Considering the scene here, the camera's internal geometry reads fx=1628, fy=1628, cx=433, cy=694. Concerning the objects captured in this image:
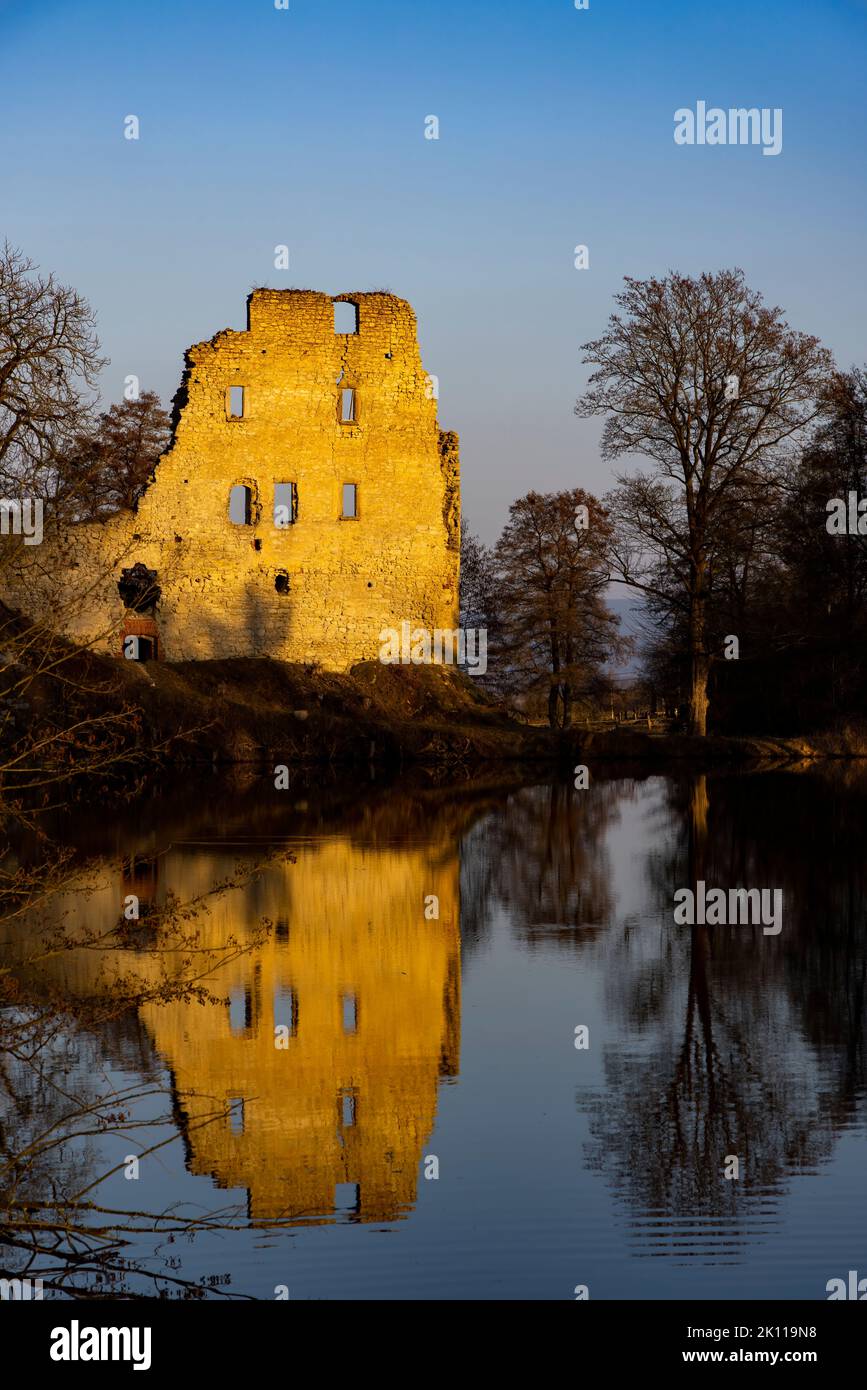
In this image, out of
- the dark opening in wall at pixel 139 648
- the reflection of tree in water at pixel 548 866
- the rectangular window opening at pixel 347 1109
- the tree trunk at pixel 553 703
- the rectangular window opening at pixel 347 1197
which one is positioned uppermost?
the dark opening in wall at pixel 139 648

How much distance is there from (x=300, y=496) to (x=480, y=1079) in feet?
111

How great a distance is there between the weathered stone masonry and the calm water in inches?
907

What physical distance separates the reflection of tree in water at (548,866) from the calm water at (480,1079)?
10cm

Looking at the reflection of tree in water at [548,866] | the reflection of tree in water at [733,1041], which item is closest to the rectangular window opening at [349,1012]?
the reflection of tree in water at [733,1041]

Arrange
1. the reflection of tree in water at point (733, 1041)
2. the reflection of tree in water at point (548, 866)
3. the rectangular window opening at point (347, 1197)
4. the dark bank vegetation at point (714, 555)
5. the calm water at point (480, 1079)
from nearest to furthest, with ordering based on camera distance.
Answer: the calm water at point (480, 1079) < the rectangular window opening at point (347, 1197) < the reflection of tree in water at point (733, 1041) < the reflection of tree in water at point (548, 866) < the dark bank vegetation at point (714, 555)

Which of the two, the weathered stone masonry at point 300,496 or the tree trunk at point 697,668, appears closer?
the tree trunk at point 697,668

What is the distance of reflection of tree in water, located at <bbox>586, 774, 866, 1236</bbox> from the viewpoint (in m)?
7.96

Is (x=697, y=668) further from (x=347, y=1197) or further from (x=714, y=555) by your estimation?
(x=347, y=1197)

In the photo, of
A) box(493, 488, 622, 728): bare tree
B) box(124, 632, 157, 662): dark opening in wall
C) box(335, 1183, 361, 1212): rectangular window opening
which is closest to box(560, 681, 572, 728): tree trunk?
box(493, 488, 622, 728): bare tree

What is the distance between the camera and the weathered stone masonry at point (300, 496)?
4203 centimetres

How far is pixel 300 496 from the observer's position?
4269 cm

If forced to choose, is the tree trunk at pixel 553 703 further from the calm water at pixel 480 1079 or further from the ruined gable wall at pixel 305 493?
the calm water at pixel 480 1079

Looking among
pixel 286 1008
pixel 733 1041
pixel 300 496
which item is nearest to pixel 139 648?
pixel 300 496
